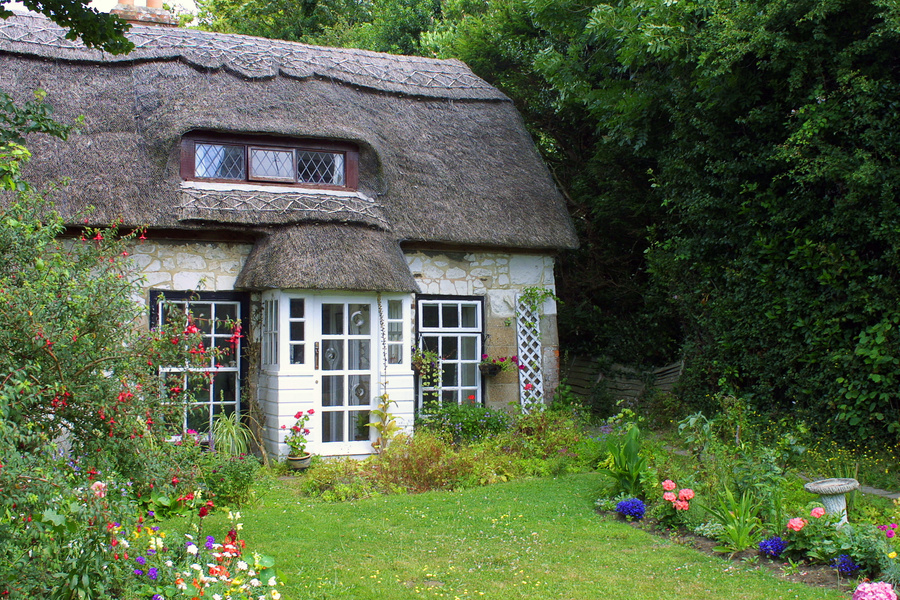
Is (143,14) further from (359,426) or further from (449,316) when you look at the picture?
(359,426)

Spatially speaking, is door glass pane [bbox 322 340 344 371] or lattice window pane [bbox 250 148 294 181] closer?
door glass pane [bbox 322 340 344 371]

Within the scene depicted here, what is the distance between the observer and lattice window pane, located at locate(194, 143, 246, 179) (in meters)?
8.34

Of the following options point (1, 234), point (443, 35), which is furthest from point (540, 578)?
point (443, 35)

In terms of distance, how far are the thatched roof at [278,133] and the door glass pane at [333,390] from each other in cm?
168

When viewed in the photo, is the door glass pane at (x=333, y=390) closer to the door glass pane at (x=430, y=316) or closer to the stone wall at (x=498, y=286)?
the door glass pane at (x=430, y=316)

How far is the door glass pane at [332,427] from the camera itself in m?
8.05

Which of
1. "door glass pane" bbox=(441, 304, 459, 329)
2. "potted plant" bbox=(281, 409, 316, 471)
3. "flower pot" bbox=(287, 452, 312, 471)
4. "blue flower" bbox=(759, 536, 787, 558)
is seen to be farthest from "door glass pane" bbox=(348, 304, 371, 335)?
"blue flower" bbox=(759, 536, 787, 558)

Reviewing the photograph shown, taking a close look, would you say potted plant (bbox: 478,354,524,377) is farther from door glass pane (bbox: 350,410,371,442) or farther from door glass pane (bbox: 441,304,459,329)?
door glass pane (bbox: 350,410,371,442)

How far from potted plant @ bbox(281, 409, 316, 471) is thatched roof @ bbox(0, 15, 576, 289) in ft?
6.83

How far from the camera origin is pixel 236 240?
8.29m

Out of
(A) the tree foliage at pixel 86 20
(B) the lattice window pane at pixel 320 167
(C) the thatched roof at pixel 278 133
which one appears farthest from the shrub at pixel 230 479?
(B) the lattice window pane at pixel 320 167

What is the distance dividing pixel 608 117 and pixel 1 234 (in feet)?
25.9

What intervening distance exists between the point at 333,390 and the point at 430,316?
1.66 m

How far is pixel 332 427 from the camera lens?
8070 millimetres
